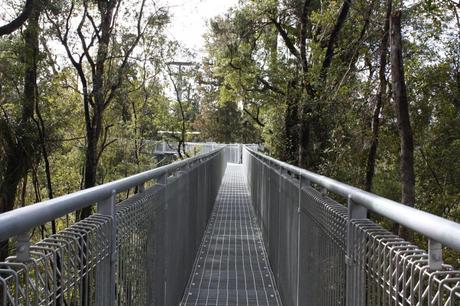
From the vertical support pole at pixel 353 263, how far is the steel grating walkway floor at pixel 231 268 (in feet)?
12.1

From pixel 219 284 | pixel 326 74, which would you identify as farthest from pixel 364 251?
pixel 326 74

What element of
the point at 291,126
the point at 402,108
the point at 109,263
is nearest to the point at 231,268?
the point at 402,108

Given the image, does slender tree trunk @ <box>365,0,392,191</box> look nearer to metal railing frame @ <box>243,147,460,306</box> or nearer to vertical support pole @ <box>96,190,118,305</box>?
metal railing frame @ <box>243,147,460,306</box>

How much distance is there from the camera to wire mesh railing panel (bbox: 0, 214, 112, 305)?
162cm

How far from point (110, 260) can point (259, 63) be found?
1999 centimetres

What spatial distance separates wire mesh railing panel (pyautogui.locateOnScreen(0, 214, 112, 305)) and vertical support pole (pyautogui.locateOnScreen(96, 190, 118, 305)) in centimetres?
2

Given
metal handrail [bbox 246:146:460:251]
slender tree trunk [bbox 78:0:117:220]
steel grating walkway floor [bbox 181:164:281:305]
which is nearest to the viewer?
metal handrail [bbox 246:146:460:251]

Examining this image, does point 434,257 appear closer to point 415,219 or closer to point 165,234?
point 415,219

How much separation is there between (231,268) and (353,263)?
5.54m

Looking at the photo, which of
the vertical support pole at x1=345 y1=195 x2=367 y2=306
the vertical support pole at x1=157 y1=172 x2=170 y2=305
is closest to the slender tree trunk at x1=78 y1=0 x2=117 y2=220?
the vertical support pole at x1=157 y1=172 x2=170 y2=305

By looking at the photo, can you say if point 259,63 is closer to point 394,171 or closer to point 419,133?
point 394,171

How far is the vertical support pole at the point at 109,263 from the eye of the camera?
2611 millimetres

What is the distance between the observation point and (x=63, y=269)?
2.02m

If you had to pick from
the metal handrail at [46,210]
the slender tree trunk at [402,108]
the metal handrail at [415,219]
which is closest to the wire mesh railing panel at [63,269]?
the metal handrail at [46,210]
